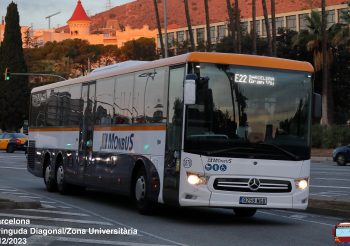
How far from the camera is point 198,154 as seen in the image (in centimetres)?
1325

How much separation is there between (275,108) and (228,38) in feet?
209

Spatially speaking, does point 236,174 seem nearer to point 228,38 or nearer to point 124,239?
point 124,239

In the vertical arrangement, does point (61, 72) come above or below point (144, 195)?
above

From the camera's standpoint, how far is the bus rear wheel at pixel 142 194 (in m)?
14.7

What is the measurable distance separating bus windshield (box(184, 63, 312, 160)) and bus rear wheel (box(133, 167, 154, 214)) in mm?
1848

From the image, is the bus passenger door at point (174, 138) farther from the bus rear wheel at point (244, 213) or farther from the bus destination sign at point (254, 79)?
the bus rear wheel at point (244, 213)

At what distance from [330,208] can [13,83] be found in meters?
79.6

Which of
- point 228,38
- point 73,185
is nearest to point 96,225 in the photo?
point 73,185

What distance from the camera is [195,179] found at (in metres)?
13.2

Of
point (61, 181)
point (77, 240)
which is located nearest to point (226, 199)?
point (77, 240)

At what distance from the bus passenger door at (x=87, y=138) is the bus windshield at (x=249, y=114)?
17.4 ft

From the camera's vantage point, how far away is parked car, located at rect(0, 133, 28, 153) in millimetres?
57812

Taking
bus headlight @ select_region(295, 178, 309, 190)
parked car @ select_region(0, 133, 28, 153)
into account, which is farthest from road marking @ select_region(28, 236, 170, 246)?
parked car @ select_region(0, 133, 28, 153)

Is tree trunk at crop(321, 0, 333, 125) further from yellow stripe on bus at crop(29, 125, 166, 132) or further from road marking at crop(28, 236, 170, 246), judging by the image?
road marking at crop(28, 236, 170, 246)
